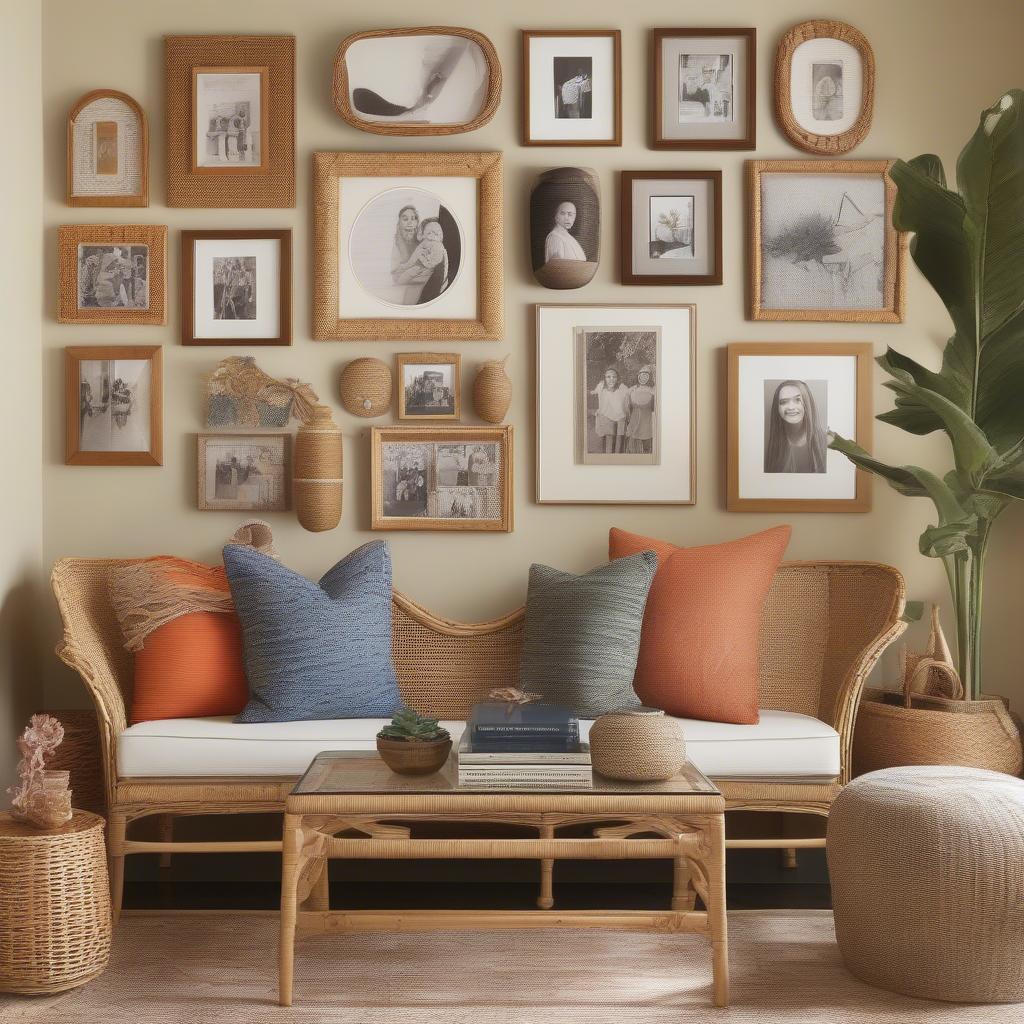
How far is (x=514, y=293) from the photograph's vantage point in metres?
3.67

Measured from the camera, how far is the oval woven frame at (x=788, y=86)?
3.61m

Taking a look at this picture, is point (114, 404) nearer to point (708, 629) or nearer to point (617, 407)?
point (617, 407)

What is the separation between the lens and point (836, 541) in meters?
3.69

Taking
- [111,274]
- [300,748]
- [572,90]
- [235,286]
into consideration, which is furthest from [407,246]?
[300,748]

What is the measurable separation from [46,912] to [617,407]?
2.17 metres

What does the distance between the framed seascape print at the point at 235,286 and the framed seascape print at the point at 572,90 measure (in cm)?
89

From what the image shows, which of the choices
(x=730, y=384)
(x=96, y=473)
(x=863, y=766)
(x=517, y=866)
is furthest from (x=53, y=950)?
(x=730, y=384)

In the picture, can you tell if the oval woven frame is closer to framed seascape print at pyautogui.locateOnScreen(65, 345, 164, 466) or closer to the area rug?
framed seascape print at pyautogui.locateOnScreen(65, 345, 164, 466)

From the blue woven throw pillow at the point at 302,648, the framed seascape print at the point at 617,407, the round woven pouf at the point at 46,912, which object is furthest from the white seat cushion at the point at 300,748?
the framed seascape print at the point at 617,407

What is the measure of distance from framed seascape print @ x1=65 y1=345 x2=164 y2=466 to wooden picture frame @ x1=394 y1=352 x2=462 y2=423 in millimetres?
768

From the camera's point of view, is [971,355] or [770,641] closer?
[971,355]

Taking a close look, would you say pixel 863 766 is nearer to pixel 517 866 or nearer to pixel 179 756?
pixel 517 866

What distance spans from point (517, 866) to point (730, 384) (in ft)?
5.42

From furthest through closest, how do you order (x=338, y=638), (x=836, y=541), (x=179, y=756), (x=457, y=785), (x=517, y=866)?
(x=836, y=541)
(x=517, y=866)
(x=338, y=638)
(x=179, y=756)
(x=457, y=785)
